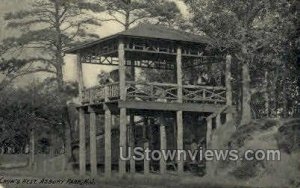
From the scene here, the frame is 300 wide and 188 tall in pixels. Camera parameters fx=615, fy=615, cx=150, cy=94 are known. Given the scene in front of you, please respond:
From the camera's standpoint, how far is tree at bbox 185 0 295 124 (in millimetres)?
28625

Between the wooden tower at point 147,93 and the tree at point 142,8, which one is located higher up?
the tree at point 142,8

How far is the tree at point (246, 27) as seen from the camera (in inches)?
1127

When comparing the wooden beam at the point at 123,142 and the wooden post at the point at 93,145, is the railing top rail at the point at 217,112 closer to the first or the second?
the wooden beam at the point at 123,142

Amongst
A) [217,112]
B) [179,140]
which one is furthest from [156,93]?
[217,112]

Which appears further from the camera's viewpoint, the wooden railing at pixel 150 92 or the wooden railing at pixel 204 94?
the wooden railing at pixel 204 94

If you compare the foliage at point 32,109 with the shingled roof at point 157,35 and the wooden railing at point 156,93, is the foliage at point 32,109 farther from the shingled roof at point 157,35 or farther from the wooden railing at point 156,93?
the shingled roof at point 157,35

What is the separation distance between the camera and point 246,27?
2930 centimetres

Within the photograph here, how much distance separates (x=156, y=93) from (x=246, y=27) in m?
5.46

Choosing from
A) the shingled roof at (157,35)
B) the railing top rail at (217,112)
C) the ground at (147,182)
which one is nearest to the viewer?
the ground at (147,182)

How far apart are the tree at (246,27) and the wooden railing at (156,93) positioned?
5.83 feet

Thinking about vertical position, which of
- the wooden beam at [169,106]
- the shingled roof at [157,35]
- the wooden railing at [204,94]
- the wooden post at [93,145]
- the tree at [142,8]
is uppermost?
the tree at [142,8]

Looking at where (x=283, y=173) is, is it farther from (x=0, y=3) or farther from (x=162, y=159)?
(x=0, y=3)

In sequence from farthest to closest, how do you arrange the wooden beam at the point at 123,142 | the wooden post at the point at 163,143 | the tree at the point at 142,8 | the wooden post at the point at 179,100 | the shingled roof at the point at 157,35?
1. the tree at the point at 142,8
2. the wooden post at the point at 179,100
3. the wooden post at the point at 163,143
4. the shingled roof at the point at 157,35
5. the wooden beam at the point at 123,142

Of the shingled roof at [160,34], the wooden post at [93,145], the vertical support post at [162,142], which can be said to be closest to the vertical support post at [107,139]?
the wooden post at [93,145]
